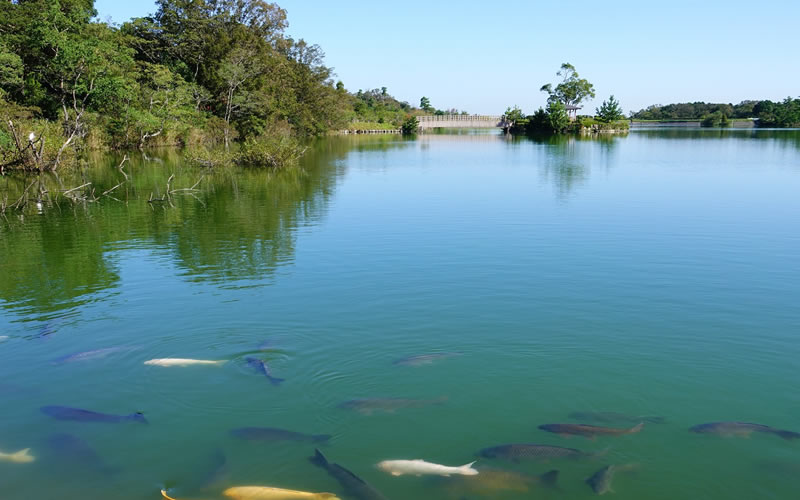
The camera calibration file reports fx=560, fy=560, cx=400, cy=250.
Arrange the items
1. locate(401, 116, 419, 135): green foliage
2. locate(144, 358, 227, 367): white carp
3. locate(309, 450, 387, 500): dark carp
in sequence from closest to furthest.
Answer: locate(309, 450, 387, 500): dark carp, locate(144, 358, 227, 367): white carp, locate(401, 116, 419, 135): green foliage

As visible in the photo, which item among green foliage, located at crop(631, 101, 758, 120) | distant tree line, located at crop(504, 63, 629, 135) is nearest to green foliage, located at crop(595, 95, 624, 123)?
distant tree line, located at crop(504, 63, 629, 135)

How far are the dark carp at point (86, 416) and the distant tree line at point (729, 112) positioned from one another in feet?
437

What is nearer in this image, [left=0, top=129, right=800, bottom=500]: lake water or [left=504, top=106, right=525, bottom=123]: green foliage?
[left=0, top=129, right=800, bottom=500]: lake water

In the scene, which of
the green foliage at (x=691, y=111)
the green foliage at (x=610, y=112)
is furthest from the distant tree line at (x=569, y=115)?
the green foliage at (x=691, y=111)

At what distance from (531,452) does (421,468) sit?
1.13 m

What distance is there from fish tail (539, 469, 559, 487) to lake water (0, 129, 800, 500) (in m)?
0.09

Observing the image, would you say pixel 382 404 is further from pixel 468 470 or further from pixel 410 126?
pixel 410 126

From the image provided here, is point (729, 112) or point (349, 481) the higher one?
point (729, 112)

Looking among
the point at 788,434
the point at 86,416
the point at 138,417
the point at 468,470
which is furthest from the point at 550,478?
the point at 86,416

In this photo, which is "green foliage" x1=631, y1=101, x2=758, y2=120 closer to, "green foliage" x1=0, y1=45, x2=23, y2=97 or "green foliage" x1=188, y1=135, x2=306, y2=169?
"green foliage" x1=188, y1=135, x2=306, y2=169

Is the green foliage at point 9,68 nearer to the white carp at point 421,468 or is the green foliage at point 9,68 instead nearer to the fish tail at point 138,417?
the fish tail at point 138,417

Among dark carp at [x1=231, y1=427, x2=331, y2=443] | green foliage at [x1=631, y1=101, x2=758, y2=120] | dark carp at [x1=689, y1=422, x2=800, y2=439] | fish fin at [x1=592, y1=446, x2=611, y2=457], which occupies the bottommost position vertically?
fish fin at [x1=592, y1=446, x2=611, y2=457]

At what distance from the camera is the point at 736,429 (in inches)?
239

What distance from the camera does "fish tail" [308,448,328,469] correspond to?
557 cm
